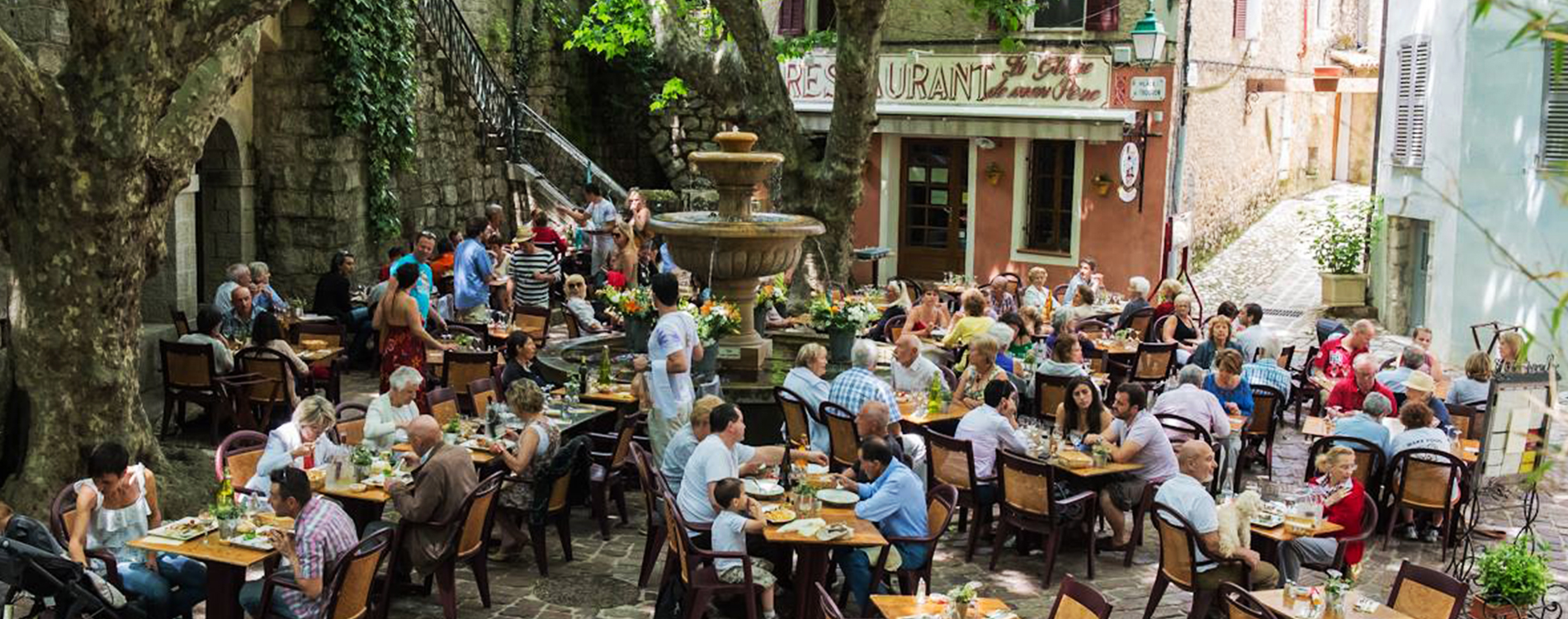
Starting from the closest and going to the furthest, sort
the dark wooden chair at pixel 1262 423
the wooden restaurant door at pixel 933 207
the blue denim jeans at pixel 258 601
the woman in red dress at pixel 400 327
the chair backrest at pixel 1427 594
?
1. the chair backrest at pixel 1427 594
2. the blue denim jeans at pixel 258 601
3. the dark wooden chair at pixel 1262 423
4. the woman in red dress at pixel 400 327
5. the wooden restaurant door at pixel 933 207

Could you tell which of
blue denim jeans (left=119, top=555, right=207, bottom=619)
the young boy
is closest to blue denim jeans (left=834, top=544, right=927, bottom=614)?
the young boy

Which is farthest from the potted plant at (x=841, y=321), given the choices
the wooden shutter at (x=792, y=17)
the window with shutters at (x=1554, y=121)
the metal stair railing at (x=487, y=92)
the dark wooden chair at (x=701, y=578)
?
the wooden shutter at (x=792, y=17)

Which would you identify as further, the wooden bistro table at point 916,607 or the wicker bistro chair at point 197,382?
the wicker bistro chair at point 197,382

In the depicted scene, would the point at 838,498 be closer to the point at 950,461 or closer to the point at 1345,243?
the point at 950,461

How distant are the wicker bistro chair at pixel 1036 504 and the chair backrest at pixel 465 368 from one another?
4.52 meters

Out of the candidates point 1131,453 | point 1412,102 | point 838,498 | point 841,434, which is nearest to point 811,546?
point 838,498

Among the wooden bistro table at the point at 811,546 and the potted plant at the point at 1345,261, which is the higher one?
the potted plant at the point at 1345,261

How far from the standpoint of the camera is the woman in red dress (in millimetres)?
11750

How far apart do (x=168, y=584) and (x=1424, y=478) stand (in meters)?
7.57

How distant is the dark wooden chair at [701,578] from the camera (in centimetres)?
767

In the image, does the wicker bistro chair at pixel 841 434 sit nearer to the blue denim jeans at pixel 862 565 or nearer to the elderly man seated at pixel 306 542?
the blue denim jeans at pixel 862 565

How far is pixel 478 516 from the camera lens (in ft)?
27.2

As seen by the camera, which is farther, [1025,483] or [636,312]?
[636,312]

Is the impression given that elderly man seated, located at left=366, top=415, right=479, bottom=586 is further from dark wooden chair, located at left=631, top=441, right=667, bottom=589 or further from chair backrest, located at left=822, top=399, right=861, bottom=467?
chair backrest, located at left=822, top=399, right=861, bottom=467
